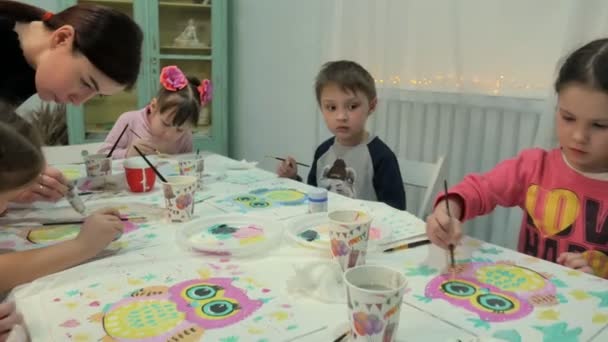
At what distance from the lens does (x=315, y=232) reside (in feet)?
3.65

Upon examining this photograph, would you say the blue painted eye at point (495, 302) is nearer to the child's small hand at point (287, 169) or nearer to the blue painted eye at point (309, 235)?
the blue painted eye at point (309, 235)

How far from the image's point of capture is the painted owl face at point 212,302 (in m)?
0.73

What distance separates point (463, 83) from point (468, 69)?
0.06 m

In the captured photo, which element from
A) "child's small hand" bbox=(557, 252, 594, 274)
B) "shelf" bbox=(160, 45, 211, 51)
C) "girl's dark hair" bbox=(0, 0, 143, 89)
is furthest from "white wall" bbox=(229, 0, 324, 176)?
"child's small hand" bbox=(557, 252, 594, 274)

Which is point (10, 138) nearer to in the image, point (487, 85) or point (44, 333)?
point (44, 333)

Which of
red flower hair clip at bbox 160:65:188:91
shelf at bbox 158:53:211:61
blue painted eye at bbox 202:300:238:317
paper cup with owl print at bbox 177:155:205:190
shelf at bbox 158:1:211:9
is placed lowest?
blue painted eye at bbox 202:300:238:317

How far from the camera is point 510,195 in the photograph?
132 cm

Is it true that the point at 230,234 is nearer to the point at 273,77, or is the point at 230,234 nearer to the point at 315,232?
the point at 315,232

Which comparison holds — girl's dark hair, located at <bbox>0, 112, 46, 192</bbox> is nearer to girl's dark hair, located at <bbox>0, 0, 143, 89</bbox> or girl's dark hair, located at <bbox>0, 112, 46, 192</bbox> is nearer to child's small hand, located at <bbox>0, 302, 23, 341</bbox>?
child's small hand, located at <bbox>0, 302, 23, 341</bbox>

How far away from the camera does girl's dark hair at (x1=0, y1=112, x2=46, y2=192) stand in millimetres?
773

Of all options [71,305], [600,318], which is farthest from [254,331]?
[600,318]

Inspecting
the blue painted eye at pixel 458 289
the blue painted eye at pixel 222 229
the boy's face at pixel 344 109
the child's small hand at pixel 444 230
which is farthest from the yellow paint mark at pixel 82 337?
the boy's face at pixel 344 109

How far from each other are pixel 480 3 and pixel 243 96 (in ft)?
7.17

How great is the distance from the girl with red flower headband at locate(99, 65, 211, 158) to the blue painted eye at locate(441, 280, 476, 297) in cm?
154
